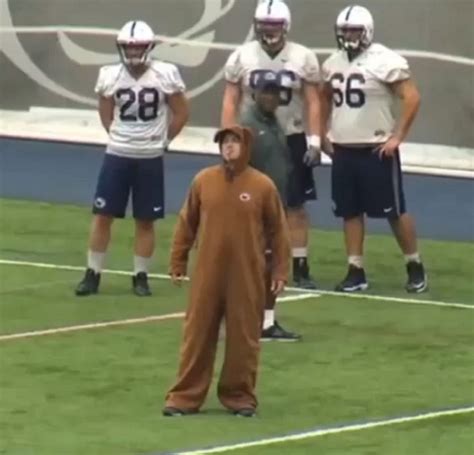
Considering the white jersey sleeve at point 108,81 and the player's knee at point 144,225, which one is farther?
the player's knee at point 144,225

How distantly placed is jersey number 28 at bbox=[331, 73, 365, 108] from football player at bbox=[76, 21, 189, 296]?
1.19 meters

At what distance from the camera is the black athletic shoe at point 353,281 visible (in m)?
16.2

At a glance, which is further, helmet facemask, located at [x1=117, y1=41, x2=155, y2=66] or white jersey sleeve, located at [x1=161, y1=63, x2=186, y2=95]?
white jersey sleeve, located at [x1=161, y1=63, x2=186, y2=95]

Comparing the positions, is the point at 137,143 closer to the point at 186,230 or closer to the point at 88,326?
the point at 88,326

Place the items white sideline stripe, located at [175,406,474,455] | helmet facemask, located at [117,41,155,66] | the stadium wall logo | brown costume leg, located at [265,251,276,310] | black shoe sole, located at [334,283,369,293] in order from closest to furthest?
white sideline stripe, located at [175,406,474,455]
brown costume leg, located at [265,251,276,310]
helmet facemask, located at [117,41,155,66]
black shoe sole, located at [334,283,369,293]
the stadium wall logo

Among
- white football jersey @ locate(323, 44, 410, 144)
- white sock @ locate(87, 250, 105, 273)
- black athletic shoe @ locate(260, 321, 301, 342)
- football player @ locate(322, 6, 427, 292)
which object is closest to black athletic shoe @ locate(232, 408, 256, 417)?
black athletic shoe @ locate(260, 321, 301, 342)

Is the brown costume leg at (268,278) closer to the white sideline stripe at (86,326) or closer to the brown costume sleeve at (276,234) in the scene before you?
the brown costume sleeve at (276,234)

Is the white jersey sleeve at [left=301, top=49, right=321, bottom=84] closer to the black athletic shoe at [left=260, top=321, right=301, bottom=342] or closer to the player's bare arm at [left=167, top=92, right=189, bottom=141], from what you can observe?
the player's bare arm at [left=167, top=92, right=189, bottom=141]

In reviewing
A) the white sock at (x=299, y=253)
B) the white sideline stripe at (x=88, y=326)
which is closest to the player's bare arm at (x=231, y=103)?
the white sock at (x=299, y=253)

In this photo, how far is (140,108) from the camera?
15766mm

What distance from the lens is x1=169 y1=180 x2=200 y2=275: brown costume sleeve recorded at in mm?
11797

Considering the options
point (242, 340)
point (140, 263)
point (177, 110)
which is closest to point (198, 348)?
point (242, 340)

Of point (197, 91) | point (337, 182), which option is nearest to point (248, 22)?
point (197, 91)

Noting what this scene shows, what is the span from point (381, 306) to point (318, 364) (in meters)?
2.39
